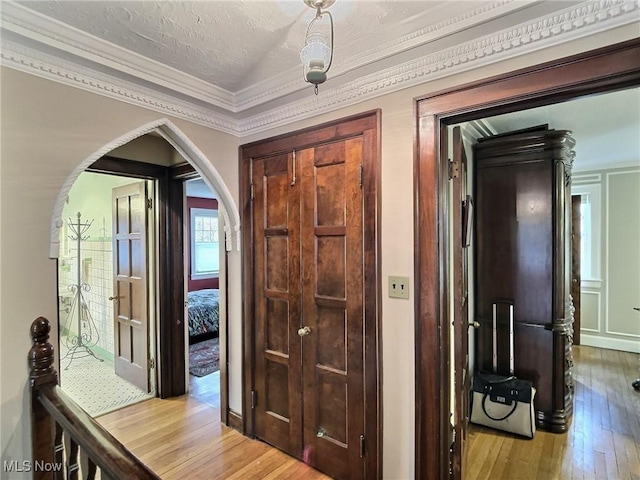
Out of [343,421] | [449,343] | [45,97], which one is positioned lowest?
[343,421]

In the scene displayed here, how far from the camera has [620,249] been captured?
4.35 meters

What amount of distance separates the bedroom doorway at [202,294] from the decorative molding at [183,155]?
13cm

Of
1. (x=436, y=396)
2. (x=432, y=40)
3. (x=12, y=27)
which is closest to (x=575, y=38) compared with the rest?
(x=432, y=40)

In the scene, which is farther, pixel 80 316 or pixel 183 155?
pixel 80 316

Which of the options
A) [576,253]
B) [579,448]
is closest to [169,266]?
[579,448]

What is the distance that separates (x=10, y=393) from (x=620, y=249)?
20.4 ft

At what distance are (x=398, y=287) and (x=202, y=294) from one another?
460 centimetres

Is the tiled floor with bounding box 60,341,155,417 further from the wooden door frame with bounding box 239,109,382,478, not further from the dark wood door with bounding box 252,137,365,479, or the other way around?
the wooden door frame with bounding box 239,109,382,478

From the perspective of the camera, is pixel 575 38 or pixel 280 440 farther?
pixel 280 440

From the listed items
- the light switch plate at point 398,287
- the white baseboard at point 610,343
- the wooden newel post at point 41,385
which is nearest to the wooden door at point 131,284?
the wooden newel post at point 41,385

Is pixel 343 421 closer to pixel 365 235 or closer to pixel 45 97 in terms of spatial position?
pixel 365 235

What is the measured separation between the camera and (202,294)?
5.56 m

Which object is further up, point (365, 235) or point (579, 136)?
point (579, 136)

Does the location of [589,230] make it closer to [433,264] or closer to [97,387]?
[433,264]
